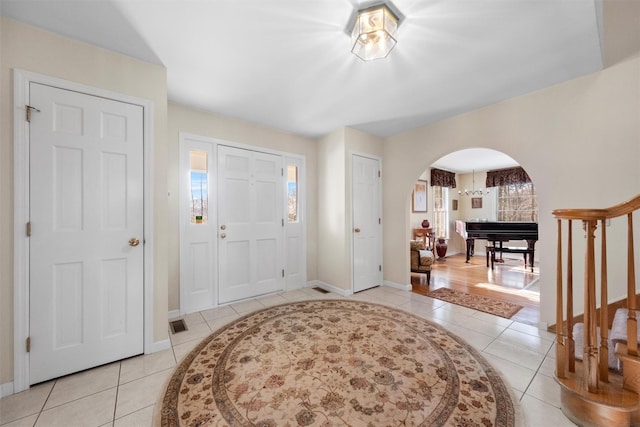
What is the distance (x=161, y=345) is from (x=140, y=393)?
0.56 metres

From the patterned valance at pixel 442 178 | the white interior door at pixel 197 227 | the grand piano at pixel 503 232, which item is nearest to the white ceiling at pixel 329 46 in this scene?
the white interior door at pixel 197 227

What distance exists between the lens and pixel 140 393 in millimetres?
1627

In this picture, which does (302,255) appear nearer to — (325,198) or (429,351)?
(325,198)

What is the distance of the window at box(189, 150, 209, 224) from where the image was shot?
301 cm

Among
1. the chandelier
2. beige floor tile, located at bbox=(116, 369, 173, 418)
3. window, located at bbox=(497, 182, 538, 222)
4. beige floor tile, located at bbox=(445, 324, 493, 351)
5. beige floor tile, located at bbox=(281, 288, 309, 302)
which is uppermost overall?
the chandelier

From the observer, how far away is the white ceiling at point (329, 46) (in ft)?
5.01

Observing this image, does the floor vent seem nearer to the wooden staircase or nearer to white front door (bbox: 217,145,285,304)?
white front door (bbox: 217,145,285,304)

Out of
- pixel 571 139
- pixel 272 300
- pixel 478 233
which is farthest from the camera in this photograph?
pixel 478 233

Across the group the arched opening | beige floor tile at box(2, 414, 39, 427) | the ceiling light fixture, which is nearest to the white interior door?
beige floor tile at box(2, 414, 39, 427)

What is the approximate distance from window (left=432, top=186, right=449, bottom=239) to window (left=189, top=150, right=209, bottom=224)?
6260mm

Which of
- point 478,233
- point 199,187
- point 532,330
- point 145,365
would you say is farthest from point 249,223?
point 478,233

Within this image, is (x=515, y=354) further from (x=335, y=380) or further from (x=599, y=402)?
(x=335, y=380)

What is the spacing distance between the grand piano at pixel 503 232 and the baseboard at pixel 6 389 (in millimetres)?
6967

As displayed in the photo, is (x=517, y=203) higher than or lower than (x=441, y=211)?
higher
